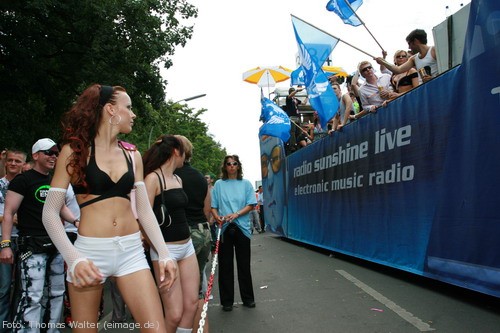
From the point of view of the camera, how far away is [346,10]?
8.16 metres

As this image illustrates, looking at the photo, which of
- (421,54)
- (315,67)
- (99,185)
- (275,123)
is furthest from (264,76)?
(99,185)

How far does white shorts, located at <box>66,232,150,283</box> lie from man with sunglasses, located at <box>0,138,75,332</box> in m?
1.81

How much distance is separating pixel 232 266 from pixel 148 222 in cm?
321

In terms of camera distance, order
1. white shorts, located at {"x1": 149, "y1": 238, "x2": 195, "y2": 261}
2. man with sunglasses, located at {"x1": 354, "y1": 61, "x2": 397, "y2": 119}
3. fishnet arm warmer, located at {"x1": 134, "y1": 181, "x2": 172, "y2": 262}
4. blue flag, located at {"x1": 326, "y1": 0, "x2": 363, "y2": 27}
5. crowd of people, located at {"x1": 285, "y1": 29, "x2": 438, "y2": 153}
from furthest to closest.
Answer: blue flag, located at {"x1": 326, "y1": 0, "x2": 363, "y2": 27} < man with sunglasses, located at {"x1": 354, "y1": 61, "x2": 397, "y2": 119} < crowd of people, located at {"x1": 285, "y1": 29, "x2": 438, "y2": 153} < white shorts, located at {"x1": 149, "y1": 238, "x2": 195, "y2": 261} < fishnet arm warmer, located at {"x1": 134, "y1": 181, "x2": 172, "y2": 262}

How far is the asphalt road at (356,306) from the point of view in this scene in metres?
4.50

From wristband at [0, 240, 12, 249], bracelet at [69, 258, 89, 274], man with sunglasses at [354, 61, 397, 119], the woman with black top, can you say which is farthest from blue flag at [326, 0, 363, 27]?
bracelet at [69, 258, 89, 274]

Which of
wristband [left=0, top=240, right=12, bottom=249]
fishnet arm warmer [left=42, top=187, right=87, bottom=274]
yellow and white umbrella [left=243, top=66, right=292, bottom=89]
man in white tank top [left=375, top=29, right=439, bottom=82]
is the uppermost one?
yellow and white umbrella [left=243, top=66, right=292, bottom=89]

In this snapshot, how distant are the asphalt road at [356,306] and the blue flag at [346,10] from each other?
4.35m

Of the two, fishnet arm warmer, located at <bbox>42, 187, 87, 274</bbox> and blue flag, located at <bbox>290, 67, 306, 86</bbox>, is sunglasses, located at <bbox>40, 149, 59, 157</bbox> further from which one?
blue flag, located at <bbox>290, 67, 306, 86</bbox>

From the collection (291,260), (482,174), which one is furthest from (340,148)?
(482,174)

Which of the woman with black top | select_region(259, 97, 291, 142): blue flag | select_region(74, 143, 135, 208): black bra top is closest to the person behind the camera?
select_region(74, 143, 135, 208): black bra top

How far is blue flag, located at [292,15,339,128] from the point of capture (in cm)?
880

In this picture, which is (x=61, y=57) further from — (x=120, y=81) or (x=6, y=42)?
(x=120, y=81)

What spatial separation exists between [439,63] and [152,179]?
4.29m
